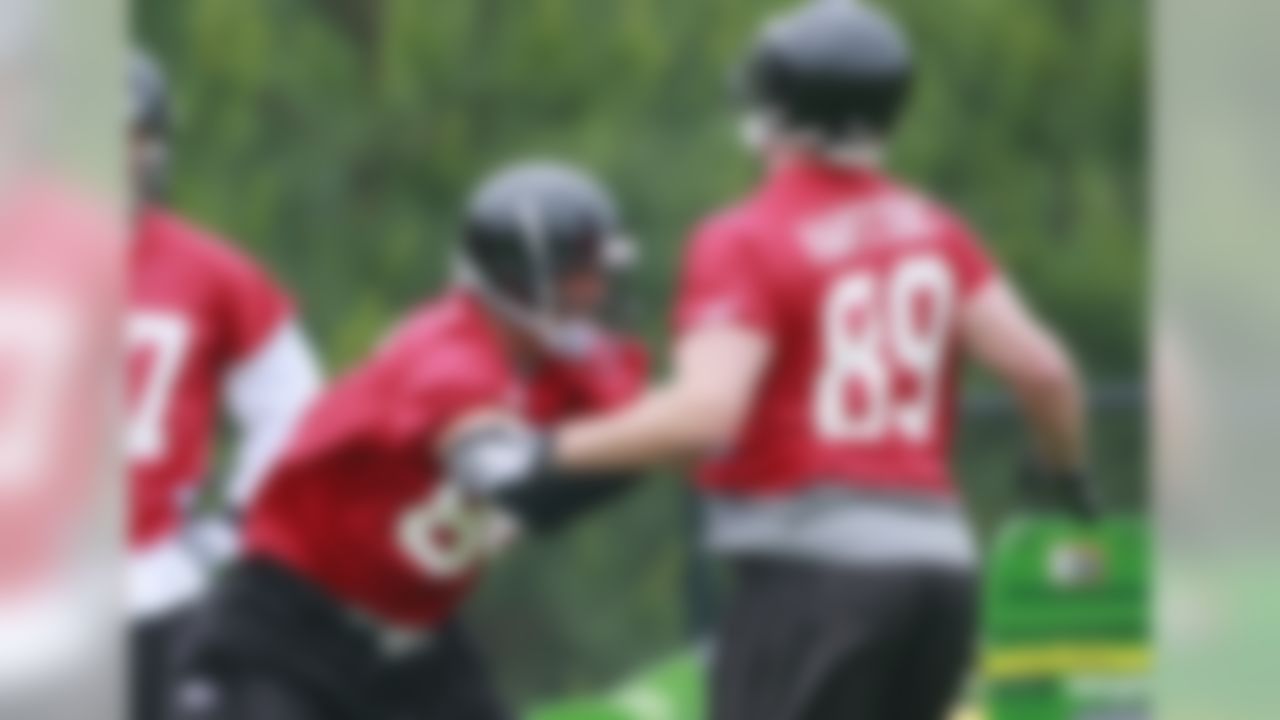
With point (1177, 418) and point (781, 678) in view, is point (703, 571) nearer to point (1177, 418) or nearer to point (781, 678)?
point (781, 678)

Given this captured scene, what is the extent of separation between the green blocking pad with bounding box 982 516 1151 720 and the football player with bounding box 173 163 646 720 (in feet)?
4.81

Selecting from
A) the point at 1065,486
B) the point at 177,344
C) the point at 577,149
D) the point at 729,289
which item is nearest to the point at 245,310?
the point at 177,344

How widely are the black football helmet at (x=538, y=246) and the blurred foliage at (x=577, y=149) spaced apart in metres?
1.82

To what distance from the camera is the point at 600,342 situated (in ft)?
12.1

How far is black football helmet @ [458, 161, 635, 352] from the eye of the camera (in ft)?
11.6

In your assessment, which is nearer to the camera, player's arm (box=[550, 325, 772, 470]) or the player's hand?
player's arm (box=[550, 325, 772, 470])

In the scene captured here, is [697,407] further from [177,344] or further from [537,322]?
[177,344]

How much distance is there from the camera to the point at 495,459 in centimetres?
318

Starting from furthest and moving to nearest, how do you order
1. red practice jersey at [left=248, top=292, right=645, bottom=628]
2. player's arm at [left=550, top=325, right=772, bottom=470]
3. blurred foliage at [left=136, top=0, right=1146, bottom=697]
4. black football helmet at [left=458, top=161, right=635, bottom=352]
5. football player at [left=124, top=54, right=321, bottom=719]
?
1. blurred foliage at [left=136, top=0, right=1146, bottom=697]
2. black football helmet at [left=458, top=161, right=635, bottom=352]
3. football player at [left=124, top=54, right=321, bottom=719]
4. red practice jersey at [left=248, top=292, right=645, bottom=628]
5. player's arm at [left=550, top=325, right=772, bottom=470]

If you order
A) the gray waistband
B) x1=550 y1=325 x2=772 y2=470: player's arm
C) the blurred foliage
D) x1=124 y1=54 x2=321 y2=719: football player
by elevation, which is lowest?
the gray waistband

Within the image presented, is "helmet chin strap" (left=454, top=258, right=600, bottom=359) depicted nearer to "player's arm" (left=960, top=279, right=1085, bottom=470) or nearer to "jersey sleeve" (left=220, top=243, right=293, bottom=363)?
"jersey sleeve" (left=220, top=243, right=293, bottom=363)

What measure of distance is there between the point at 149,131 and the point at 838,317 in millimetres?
966

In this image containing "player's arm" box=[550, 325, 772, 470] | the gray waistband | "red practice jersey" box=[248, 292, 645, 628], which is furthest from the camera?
"red practice jersey" box=[248, 292, 645, 628]

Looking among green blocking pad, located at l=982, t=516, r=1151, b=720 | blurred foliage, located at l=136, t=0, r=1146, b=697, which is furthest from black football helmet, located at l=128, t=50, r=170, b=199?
blurred foliage, located at l=136, t=0, r=1146, b=697
